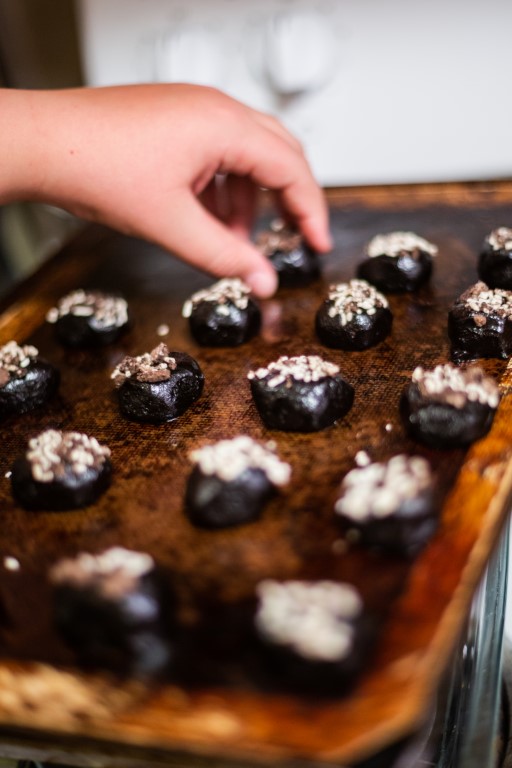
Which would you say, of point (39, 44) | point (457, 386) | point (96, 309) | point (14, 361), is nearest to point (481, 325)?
point (457, 386)

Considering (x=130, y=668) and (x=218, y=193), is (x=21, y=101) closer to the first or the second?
(x=218, y=193)

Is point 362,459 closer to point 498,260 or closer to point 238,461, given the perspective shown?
point 238,461

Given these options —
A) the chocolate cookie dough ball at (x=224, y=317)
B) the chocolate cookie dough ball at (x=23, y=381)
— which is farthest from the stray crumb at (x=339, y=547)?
the chocolate cookie dough ball at (x=23, y=381)

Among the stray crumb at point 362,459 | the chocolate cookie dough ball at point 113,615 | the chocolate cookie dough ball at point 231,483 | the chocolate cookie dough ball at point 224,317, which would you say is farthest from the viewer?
the chocolate cookie dough ball at point 224,317

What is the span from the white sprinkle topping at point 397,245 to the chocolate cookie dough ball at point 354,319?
0.18 meters

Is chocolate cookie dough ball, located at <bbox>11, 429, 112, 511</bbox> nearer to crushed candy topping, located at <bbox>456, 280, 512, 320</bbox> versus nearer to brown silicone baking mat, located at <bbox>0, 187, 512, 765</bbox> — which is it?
brown silicone baking mat, located at <bbox>0, 187, 512, 765</bbox>

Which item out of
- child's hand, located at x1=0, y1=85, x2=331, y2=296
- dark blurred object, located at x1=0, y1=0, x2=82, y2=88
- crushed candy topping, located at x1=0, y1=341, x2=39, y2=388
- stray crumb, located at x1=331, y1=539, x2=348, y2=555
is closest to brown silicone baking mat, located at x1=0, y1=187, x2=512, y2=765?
stray crumb, located at x1=331, y1=539, x2=348, y2=555

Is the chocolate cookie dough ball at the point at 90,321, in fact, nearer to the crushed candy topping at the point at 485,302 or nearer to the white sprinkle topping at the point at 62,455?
the white sprinkle topping at the point at 62,455

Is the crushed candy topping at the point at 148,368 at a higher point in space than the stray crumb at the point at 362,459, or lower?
higher

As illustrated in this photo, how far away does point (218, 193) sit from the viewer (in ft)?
7.30

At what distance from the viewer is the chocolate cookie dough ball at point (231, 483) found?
1325 mm

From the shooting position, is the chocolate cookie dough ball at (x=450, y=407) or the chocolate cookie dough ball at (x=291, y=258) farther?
the chocolate cookie dough ball at (x=291, y=258)

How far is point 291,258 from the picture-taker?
2.07 m

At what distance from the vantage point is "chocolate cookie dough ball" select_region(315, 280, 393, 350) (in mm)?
1750
